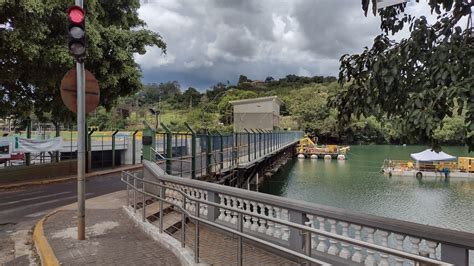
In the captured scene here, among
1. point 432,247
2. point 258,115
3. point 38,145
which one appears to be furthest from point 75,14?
point 258,115

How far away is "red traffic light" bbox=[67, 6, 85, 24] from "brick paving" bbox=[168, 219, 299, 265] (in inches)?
157

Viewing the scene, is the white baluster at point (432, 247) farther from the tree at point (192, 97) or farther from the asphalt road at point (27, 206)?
the tree at point (192, 97)

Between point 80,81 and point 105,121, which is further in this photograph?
point 105,121

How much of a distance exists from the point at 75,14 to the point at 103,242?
153 inches

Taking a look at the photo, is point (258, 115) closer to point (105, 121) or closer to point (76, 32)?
point (105, 121)

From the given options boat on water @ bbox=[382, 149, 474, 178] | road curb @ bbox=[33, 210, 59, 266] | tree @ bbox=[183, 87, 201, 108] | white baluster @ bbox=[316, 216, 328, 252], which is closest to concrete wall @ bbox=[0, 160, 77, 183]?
road curb @ bbox=[33, 210, 59, 266]

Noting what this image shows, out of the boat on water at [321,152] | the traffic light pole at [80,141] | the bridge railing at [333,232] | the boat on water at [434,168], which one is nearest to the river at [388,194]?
the boat on water at [434,168]

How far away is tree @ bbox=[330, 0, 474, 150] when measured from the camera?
224 centimetres

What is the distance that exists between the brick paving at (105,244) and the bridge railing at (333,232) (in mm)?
905

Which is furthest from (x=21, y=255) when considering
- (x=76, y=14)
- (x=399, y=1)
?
(x=399, y=1)

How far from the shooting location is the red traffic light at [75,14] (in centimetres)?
631

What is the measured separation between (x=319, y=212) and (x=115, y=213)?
5.97 m

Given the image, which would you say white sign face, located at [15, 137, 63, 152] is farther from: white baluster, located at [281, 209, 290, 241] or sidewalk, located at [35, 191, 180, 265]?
white baluster, located at [281, 209, 290, 241]

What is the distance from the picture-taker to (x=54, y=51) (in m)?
11.5
